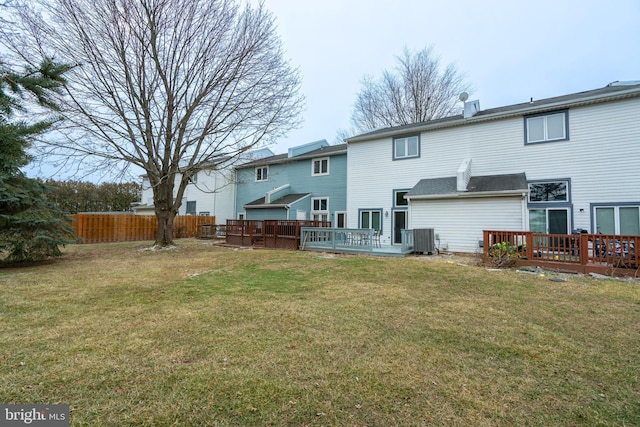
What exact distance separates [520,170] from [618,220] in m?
3.49

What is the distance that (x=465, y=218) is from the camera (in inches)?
468

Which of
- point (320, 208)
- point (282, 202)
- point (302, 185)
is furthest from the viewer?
point (302, 185)

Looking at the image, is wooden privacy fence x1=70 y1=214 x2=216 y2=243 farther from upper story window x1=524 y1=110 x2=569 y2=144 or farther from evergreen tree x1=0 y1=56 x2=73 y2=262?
upper story window x1=524 y1=110 x2=569 y2=144

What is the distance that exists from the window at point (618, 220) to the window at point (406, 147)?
7.27m

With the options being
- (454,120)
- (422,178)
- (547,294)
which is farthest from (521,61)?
(547,294)

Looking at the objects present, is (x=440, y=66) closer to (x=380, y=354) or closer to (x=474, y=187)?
(x=474, y=187)

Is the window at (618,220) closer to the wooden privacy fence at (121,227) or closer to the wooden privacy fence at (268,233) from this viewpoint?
the wooden privacy fence at (268,233)

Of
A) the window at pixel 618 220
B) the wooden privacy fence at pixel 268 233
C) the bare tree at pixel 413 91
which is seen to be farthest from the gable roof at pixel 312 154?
the window at pixel 618 220

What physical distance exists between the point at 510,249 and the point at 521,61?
15.5 m

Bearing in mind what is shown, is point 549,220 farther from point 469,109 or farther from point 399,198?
point 399,198

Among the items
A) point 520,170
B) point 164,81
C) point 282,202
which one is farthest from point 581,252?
point 164,81

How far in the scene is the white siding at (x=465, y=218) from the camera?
11.0 metres

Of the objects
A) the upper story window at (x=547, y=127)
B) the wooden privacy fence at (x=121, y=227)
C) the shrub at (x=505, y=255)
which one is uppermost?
the upper story window at (x=547, y=127)

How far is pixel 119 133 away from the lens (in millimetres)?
11992
